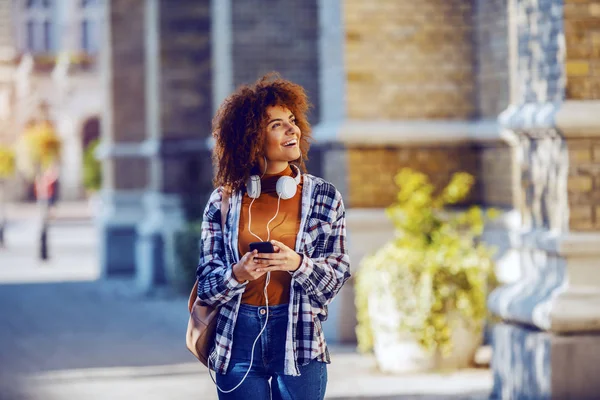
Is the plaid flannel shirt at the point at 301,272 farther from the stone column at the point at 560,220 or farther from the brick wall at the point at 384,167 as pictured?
the brick wall at the point at 384,167

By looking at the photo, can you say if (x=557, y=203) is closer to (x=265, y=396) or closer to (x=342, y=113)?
(x=265, y=396)

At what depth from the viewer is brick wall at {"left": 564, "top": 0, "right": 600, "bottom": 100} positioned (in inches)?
292

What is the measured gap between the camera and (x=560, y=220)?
7.50m

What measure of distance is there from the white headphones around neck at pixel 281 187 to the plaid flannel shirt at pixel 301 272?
0.05 m

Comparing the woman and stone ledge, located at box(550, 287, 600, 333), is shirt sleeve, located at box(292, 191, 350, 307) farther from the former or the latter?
stone ledge, located at box(550, 287, 600, 333)

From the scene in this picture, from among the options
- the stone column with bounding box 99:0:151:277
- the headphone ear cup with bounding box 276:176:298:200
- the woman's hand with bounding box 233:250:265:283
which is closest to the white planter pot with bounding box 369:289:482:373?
the headphone ear cup with bounding box 276:176:298:200

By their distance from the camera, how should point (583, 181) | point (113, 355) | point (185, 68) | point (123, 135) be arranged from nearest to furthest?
point (583, 181) < point (113, 355) < point (185, 68) < point (123, 135)

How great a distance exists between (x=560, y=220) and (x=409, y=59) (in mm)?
4489

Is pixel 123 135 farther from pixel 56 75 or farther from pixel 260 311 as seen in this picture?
pixel 56 75

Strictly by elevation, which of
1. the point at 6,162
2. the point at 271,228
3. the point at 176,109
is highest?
the point at 176,109

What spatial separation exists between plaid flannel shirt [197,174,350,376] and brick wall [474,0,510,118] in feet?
22.8

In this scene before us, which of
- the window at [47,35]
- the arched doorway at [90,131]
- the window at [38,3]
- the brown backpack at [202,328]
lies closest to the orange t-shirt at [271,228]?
the brown backpack at [202,328]

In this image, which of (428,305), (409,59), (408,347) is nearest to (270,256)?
(428,305)

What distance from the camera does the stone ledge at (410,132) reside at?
11.5 m
